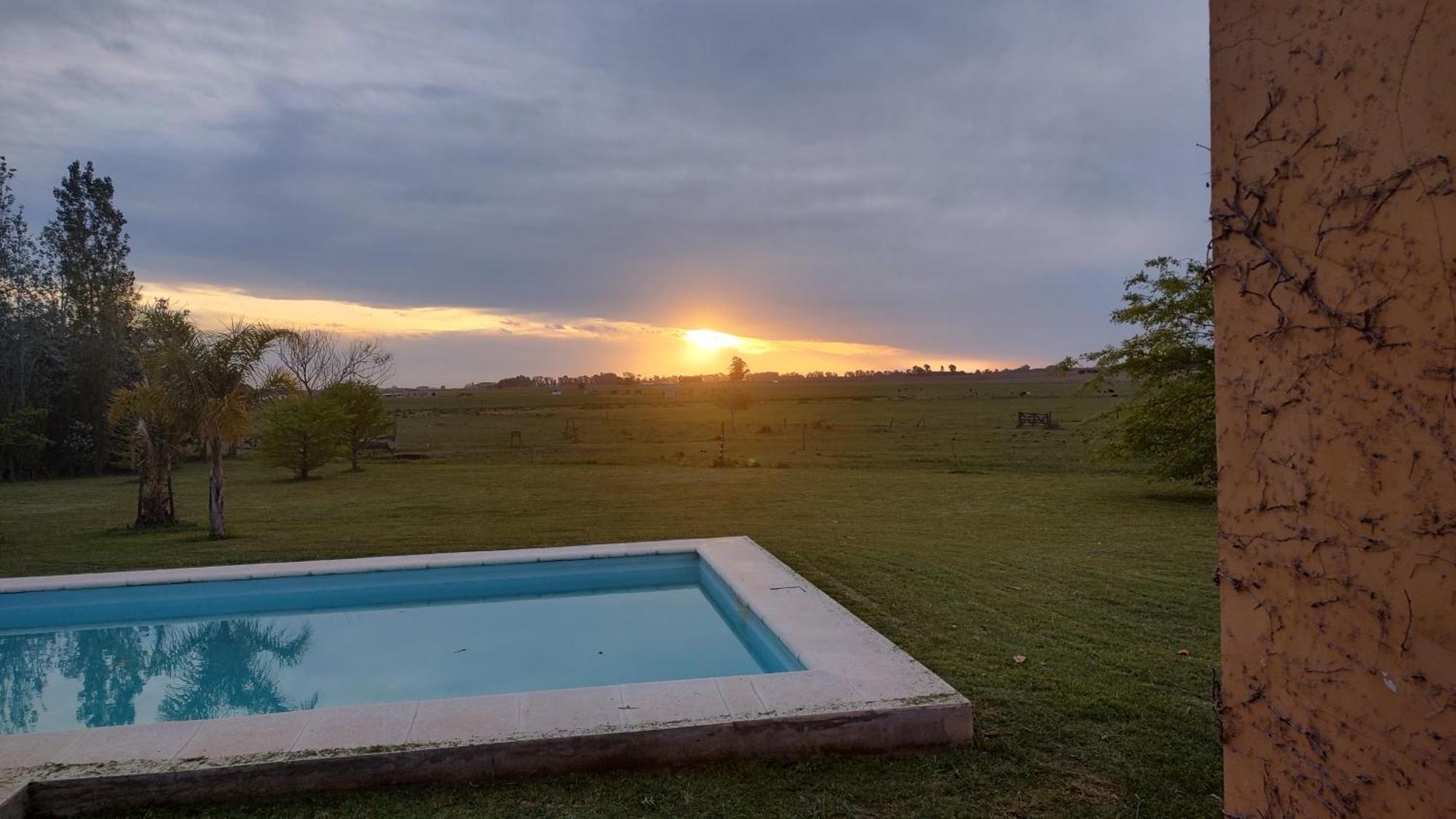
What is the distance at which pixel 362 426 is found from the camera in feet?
69.9

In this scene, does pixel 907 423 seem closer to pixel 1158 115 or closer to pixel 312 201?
pixel 312 201

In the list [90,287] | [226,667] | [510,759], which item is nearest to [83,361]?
[90,287]

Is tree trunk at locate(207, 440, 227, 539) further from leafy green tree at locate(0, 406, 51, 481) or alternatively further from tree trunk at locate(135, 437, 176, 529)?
leafy green tree at locate(0, 406, 51, 481)

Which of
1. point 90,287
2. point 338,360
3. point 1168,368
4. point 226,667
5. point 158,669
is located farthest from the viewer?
point 338,360

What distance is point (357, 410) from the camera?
21078mm

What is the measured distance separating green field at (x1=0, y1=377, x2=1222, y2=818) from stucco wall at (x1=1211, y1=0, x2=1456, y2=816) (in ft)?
4.76

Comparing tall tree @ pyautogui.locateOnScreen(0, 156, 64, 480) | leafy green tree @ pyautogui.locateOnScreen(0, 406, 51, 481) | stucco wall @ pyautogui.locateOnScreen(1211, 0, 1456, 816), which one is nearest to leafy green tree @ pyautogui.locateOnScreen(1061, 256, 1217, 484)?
stucco wall @ pyautogui.locateOnScreen(1211, 0, 1456, 816)

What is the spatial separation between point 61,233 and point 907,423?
32.4 m

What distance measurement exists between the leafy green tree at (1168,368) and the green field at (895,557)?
826mm

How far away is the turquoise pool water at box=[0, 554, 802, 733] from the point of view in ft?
18.0

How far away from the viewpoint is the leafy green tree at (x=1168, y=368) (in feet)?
39.6

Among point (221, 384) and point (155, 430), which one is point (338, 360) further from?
point (221, 384)

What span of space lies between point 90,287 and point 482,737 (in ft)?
93.8

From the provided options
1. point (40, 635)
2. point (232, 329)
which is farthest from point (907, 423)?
point (40, 635)
